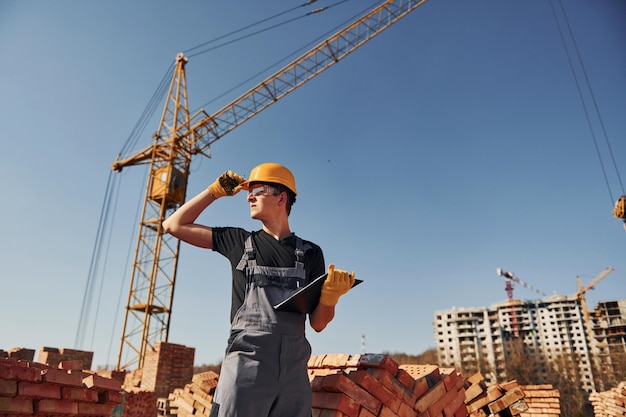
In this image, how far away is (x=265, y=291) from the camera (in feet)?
Answer: 6.51

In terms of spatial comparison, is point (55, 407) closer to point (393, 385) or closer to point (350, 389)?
point (350, 389)

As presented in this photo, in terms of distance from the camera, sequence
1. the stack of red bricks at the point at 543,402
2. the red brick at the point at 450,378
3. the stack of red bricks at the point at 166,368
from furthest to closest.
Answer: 1. the stack of red bricks at the point at 166,368
2. the stack of red bricks at the point at 543,402
3. the red brick at the point at 450,378

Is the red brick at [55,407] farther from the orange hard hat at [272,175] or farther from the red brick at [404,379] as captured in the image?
the red brick at [404,379]

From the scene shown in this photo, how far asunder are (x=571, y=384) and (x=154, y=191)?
49.5 meters

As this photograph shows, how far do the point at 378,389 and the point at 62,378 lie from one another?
222 cm

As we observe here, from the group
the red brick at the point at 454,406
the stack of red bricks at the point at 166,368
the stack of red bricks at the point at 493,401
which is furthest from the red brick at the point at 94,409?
the stack of red bricks at the point at 166,368

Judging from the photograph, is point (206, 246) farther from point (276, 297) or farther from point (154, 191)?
point (154, 191)

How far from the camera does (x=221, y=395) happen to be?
1.80 metres

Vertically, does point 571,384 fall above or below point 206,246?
above

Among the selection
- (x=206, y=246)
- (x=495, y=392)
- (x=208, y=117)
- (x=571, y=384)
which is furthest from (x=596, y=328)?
(x=206, y=246)

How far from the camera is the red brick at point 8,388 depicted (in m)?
2.68

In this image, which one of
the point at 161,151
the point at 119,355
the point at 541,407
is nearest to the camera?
the point at 541,407

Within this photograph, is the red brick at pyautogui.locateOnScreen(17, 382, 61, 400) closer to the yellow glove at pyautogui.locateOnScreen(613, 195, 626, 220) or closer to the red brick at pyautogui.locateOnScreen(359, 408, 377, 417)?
the red brick at pyautogui.locateOnScreen(359, 408, 377, 417)

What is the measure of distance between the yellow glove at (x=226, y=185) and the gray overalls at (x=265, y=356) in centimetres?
47
